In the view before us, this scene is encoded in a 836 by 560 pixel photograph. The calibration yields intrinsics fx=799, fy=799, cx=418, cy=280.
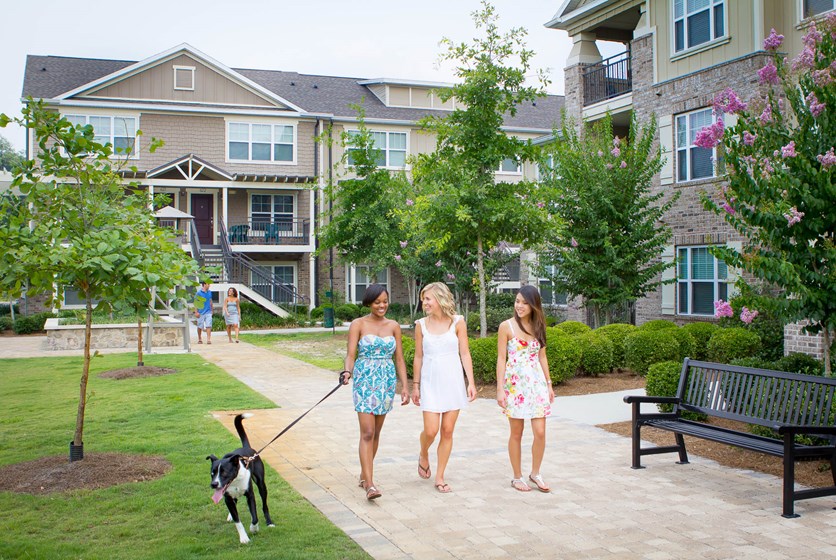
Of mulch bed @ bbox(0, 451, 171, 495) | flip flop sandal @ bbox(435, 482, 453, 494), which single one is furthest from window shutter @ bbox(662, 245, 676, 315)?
mulch bed @ bbox(0, 451, 171, 495)

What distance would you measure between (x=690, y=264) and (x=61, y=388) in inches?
546

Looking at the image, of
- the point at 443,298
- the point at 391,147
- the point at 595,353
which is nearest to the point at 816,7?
the point at 595,353

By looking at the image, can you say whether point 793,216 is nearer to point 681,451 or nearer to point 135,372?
point 681,451

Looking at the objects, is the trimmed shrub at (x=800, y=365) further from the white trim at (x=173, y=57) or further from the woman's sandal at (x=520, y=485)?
the white trim at (x=173, y=57)

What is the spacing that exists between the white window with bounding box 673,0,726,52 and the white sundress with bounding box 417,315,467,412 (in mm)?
14002

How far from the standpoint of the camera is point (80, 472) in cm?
722

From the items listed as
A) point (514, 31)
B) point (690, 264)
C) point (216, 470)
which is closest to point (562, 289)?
point (690, 264)

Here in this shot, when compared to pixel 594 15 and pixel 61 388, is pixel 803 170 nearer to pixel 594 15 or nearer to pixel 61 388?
pixel 61 388

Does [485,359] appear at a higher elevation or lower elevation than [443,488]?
higher

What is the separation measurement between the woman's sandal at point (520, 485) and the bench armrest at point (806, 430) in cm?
203

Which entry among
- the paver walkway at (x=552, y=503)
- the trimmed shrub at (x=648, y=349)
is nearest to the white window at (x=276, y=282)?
the trimmed shrub at (x=648, y=349)

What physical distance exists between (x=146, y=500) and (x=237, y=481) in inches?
56.7

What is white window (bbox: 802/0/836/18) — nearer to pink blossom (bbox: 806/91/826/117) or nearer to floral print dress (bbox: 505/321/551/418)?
pink blossom (bbox: 806/91/826/117)

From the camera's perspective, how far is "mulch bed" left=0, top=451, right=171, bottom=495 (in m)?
6.92
